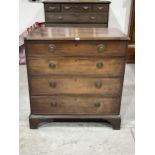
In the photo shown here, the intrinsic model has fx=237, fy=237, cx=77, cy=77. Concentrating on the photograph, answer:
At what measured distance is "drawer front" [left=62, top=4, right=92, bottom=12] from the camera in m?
3.39

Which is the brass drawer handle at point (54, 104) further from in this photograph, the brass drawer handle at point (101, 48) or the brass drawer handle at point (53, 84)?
the brass drawer handle at point (101, 48)

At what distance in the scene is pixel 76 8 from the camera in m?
3.41

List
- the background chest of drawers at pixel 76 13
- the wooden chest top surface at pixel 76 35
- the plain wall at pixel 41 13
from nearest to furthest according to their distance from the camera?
the wooden chest top surface at pixel 76 35 → the background chest of drawers at pixel 76 13 → the plain wall at pixel 41 13

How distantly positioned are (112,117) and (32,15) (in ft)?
8.65

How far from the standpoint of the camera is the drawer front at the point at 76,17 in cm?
343

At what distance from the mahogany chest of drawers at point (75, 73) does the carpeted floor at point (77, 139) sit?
0.32 ft

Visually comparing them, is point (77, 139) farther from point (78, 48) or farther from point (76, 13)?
point (76, 13)

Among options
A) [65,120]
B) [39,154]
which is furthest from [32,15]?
[39,154]

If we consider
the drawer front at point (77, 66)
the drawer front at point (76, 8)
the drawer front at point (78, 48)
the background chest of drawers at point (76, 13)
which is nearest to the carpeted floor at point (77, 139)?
the drawer front at point (77, 66)

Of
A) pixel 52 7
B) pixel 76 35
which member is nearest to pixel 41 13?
pixel 52 7

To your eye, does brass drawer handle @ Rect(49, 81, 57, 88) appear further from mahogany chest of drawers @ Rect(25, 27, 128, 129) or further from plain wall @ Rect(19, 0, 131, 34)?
plain wall @ Rect(19, 0, 131, 34)
